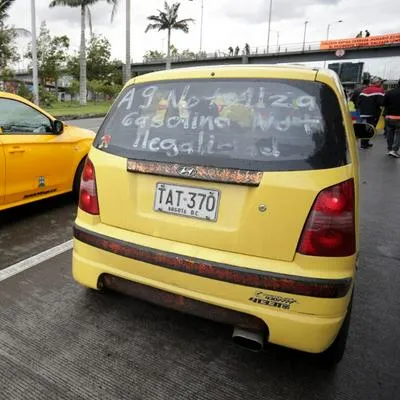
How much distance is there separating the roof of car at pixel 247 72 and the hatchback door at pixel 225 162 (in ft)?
0.12

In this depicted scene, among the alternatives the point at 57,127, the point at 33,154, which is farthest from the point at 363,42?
the point at 33,154

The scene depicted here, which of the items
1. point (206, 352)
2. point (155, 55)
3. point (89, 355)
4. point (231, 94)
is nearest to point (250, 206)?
point (231, 94)

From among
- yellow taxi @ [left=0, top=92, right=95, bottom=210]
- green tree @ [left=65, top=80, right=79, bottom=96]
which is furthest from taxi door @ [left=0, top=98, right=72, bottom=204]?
green tree @ [left=65, top=80, right=79, bottom=96]

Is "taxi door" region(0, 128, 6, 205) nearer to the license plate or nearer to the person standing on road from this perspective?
the license plate

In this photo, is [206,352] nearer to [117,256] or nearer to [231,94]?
[117,256]

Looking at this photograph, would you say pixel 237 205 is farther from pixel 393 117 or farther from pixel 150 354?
pixel 393 117

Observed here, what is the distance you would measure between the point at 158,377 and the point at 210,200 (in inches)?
40.1

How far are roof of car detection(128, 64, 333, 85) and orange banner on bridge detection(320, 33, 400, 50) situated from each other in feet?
178

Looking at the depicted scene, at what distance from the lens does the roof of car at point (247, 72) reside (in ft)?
7.30

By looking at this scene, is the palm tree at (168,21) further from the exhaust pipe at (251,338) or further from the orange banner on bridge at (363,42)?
the exhaust pipe at (251,338)

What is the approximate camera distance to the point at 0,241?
4.06 meters

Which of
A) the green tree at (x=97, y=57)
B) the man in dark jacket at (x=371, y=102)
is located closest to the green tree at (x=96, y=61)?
the green tree at (x=97, y=57)

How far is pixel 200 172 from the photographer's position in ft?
7.12

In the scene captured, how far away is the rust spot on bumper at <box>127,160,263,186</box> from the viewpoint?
206 centimetres
